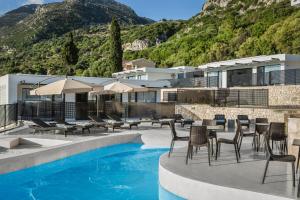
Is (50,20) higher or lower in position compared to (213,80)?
higher

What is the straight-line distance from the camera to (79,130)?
17.5 metres

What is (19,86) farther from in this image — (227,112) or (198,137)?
(198,137)

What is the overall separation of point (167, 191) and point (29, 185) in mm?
4075

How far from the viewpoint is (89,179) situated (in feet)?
34.1

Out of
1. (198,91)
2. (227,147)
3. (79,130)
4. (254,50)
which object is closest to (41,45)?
(254,50)

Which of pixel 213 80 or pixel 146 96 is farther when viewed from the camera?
pixel 213 80

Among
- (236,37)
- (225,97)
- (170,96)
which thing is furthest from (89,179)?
(236,37)

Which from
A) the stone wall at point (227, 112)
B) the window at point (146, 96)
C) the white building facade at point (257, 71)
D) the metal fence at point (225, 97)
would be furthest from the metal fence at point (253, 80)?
the stone wall at point (227, 112)

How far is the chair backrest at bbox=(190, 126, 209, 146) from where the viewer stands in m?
9.09

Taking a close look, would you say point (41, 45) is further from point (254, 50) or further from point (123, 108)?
point (123, 108)

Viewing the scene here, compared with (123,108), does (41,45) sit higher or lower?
higher

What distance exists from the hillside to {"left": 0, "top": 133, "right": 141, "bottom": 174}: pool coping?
34.2 meters

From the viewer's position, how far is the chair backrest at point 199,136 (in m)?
9.09

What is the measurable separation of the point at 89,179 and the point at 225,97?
62.2 ft
